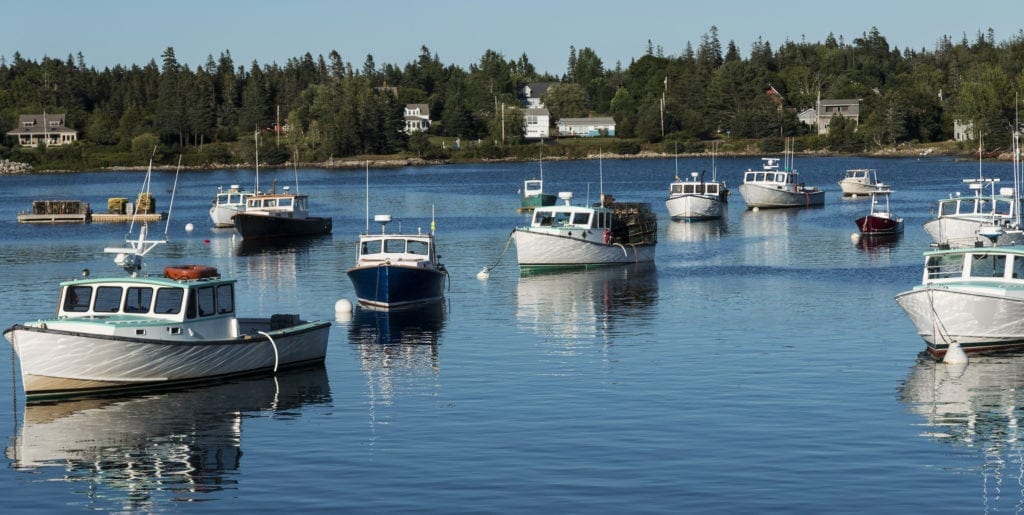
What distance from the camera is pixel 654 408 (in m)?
38.8

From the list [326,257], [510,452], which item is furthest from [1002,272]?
[326,257]

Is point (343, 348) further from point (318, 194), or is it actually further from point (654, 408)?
point (318, 194)

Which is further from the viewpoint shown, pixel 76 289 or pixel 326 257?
pixel 326 257

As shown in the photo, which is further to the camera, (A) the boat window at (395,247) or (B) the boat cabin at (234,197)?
(B) the boat cabin at (234,197)

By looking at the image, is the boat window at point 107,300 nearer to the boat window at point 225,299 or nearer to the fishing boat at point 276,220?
the boat window at point 225,299

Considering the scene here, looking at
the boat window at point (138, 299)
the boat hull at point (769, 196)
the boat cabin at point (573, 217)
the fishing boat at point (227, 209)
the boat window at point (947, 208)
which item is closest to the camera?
the boat window at point (138, 299)

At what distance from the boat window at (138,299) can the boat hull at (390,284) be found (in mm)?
18382

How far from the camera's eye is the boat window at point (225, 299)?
41.9 meters

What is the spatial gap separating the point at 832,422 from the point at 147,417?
1767 centimetres

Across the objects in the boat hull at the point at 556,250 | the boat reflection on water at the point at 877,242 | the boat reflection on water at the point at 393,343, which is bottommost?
the boat reflection on water at the point at 393,343

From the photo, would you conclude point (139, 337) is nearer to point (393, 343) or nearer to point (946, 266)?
point (393, 343)

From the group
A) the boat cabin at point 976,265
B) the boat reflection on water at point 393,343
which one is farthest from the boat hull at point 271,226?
the boat cabin at point 976,265

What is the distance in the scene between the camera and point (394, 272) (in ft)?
192

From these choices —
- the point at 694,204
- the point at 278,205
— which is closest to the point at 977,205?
the point at 694,204
